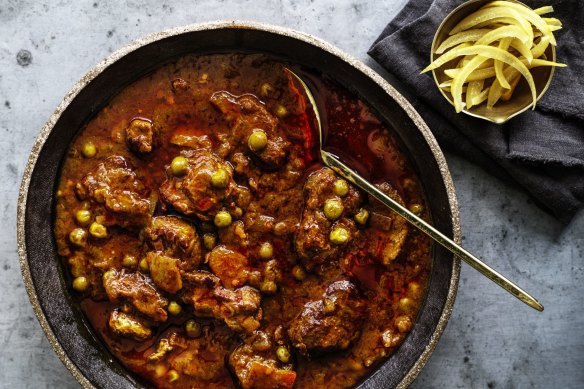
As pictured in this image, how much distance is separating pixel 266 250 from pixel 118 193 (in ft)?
3.06

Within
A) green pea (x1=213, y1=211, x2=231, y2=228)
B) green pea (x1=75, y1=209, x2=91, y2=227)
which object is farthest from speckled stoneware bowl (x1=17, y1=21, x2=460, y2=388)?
green pea (x1=213, y1=211, x2=231, y2=228)

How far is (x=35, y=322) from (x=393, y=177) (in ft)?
8.07

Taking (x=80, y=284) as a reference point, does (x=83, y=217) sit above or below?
above

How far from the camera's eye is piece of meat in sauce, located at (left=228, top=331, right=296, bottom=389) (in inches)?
148

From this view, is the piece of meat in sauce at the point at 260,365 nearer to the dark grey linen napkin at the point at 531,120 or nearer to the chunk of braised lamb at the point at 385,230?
the chunk of braised lamb at the point at 385,230

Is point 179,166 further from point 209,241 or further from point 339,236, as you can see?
point 339,236

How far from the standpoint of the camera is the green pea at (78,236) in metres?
3.80

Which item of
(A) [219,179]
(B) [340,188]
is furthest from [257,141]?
(B) [340,188]

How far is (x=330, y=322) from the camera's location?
12.4ft

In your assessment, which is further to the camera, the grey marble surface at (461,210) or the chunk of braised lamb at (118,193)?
the grey marble surface at (461,210)

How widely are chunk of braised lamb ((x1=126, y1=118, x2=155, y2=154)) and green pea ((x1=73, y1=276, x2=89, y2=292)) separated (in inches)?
33.3

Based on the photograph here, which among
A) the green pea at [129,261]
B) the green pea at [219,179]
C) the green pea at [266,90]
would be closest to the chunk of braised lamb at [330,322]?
the green pea at [219,179]

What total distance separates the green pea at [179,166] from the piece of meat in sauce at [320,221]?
72 centimetres

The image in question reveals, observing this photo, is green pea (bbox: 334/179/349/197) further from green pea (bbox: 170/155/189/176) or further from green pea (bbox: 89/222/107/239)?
green pea (bbox: 89/222/107/239)
